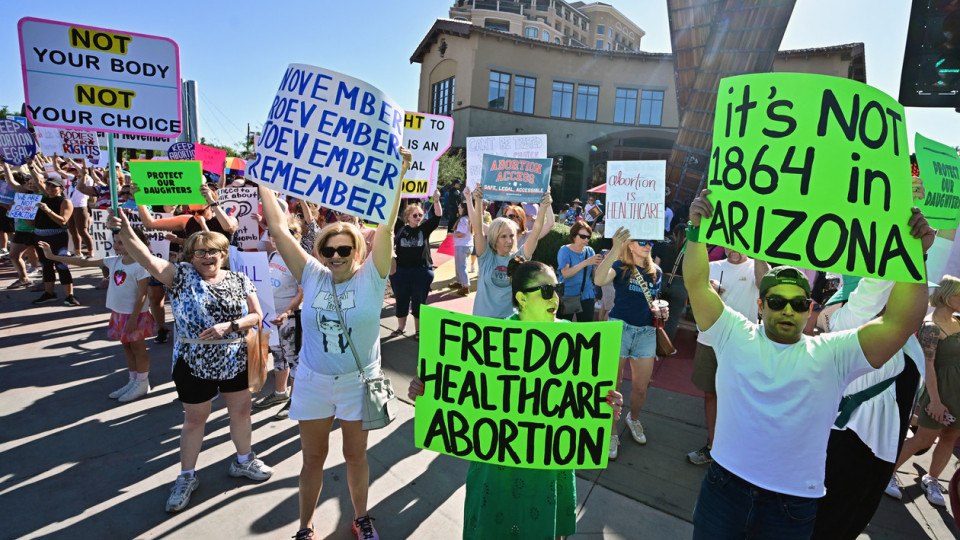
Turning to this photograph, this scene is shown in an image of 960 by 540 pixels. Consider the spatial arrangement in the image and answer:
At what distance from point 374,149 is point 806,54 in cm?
3120

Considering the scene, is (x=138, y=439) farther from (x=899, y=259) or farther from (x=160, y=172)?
(x=899, y=259)

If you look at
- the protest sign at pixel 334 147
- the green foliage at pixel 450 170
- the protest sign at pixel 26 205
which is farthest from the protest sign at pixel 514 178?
the green foliage at pixel 450 170

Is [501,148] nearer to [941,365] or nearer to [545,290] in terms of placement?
[545,290]

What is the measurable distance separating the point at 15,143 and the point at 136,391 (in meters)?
9.02

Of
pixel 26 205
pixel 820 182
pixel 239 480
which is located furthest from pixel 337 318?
pixel 26 205

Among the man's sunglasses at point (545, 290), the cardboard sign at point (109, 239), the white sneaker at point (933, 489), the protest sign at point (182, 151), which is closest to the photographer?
the man's sunglasses at point (545, 290)

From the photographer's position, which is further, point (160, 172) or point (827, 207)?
point (160, 172)

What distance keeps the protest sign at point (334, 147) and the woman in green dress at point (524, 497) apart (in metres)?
1.14

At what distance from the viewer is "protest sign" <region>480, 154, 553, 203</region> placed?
19.8ft

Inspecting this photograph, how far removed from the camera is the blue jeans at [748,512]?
6.69 feet

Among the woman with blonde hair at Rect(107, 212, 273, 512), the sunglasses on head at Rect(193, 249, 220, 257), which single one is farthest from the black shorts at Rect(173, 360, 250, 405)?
the sunglasses on head at Rect(193, 249, 220, 257)

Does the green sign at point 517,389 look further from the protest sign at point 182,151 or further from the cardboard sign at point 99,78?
the protest sign at point 182,151

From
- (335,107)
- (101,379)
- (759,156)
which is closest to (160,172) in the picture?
(101,379)

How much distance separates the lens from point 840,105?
6.68ft
